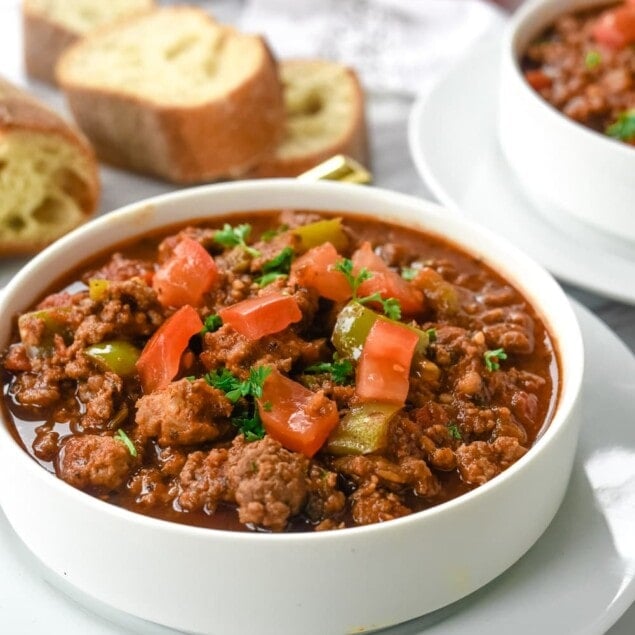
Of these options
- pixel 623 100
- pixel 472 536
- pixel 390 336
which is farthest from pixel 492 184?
pixel 472 536

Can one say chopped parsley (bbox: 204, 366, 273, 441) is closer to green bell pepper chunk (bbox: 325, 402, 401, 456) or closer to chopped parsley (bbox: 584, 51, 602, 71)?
green bell pepper chunk (bbox: 325, 402, 401, 456)

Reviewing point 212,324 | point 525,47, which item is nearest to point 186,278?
point 212,324

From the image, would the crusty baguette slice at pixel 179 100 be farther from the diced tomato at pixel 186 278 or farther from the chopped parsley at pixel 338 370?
the chopped parsley at pixel 338 370

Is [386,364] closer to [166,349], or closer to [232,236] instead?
[166,349]

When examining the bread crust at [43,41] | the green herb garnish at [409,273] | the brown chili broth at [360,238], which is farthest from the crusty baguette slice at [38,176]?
the green herb garnish at [409,273]

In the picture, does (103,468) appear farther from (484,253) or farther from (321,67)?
(321,67)

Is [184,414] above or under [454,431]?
above
